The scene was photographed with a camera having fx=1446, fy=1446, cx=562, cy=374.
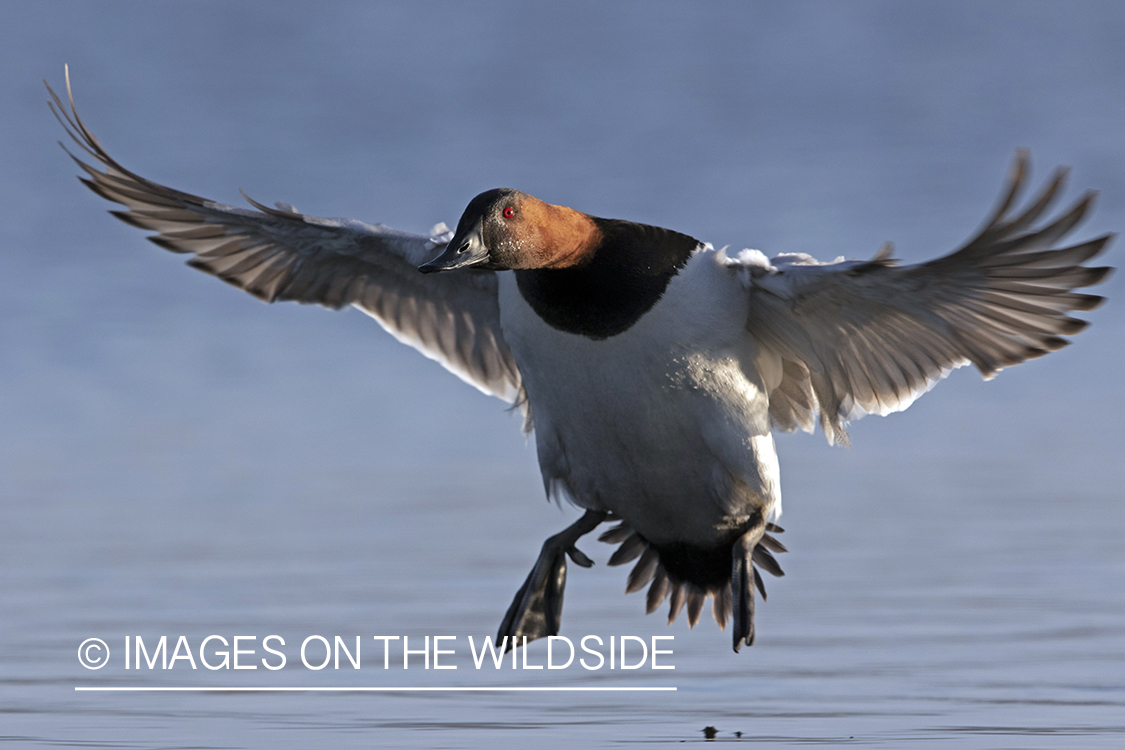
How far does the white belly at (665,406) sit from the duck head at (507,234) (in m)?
0.36

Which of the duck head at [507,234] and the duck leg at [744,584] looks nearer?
the duck head at [507,234]

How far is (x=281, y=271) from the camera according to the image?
7.21 meters

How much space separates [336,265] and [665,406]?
6.96 ft

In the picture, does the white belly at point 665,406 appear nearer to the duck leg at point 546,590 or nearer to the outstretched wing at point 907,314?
A: the outstretched wing at point 907,314

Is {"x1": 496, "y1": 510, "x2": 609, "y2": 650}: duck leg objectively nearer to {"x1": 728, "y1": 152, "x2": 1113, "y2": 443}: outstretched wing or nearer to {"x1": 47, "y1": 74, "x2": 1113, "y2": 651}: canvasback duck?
{"x1": 47, "y1": 74, "x2": 1113, "y2": 651}: canvasback duck

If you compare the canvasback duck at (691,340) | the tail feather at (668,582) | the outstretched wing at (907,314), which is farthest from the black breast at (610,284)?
the tail feather at (668,582)

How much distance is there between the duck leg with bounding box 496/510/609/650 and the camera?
6.53 meters

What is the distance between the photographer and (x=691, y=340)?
5.85 m
